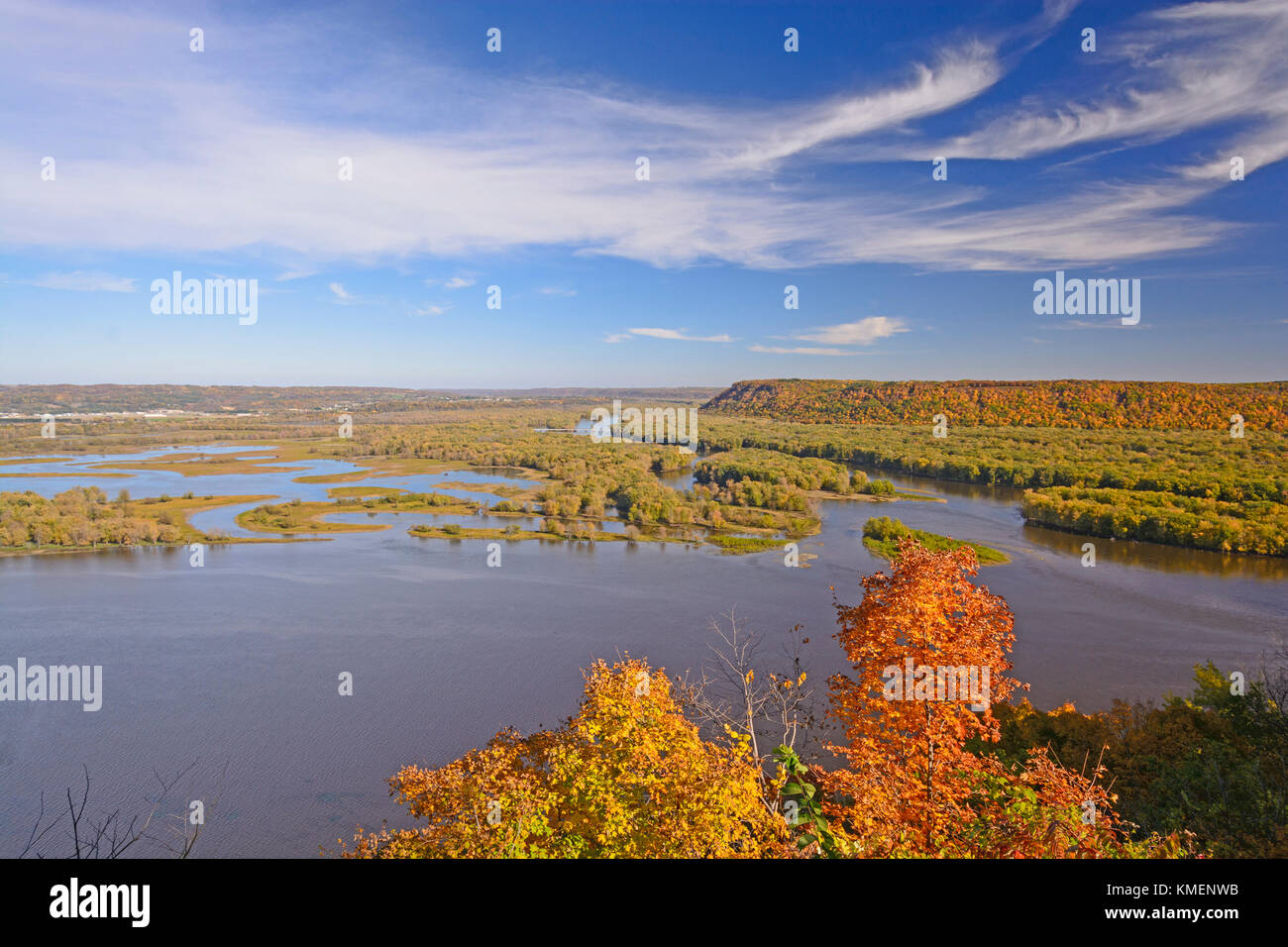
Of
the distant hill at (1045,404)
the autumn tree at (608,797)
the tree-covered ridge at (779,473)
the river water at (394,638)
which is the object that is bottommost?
the river water at (394,638)

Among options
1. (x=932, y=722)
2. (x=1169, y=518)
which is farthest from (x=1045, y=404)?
(x=932, y=722)

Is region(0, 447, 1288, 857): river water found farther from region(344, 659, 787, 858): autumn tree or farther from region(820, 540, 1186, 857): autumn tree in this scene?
region(820, 540, 1186, 857): autumn tree

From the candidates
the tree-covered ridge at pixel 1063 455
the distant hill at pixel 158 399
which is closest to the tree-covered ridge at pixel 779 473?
the tree-covered ridge at pixel 1063 455

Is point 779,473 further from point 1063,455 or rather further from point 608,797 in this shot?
point 608,797

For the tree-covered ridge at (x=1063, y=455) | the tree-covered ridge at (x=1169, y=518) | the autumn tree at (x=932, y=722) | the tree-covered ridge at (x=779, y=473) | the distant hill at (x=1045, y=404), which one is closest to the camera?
the autumn tree at (x=932, y=722)

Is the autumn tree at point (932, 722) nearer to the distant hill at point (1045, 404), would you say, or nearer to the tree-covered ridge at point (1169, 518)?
the tree-covered ridge at point (1169, 518)
